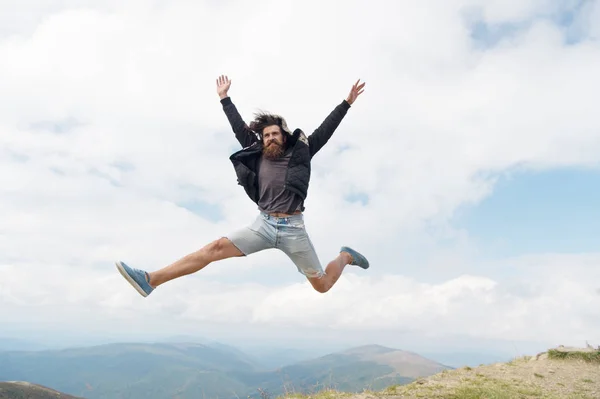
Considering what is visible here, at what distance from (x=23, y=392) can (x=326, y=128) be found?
10266 cm

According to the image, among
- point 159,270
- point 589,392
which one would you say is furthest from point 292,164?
point 589,392

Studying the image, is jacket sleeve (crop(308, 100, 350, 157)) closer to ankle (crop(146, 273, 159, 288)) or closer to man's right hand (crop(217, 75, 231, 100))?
man's right hand (crop(217, 75, 231, 100))

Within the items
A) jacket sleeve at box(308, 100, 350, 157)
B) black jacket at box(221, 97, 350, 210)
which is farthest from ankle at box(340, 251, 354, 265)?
jacket sleeve at box(308, 100, 350, 157)

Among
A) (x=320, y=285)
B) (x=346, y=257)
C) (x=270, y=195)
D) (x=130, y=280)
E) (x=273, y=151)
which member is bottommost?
(x=130, y=280)

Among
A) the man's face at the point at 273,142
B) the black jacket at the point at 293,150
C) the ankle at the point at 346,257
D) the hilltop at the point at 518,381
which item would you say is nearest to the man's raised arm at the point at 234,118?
the black jacket at the point at 293,150

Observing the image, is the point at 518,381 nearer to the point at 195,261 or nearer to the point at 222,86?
the point at 195,261

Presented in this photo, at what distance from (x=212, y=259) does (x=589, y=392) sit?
10.1 metres

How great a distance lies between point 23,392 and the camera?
85000mm

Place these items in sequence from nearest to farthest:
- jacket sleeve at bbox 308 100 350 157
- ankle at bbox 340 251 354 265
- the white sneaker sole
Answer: the white sneaker sole < jacket sleeve at bbox 308 100 350 157 < ankle at bbox 340 251 354 265

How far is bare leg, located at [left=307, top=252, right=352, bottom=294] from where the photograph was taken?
8.55 meters

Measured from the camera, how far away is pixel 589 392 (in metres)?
10.7

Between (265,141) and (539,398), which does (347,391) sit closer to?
(539,398)

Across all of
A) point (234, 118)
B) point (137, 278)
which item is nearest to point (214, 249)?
point (137, 278)

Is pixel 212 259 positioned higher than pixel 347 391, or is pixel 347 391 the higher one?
pixel 212 259
